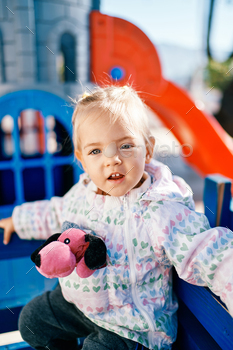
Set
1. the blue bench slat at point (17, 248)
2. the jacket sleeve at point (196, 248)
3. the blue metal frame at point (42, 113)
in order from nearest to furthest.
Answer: the jacket sleeve at point (196, 248) < the blue bench slat at point (17, 248) < the blue metal frame at point (42, 113)

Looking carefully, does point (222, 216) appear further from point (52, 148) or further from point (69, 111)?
point (52, 148)

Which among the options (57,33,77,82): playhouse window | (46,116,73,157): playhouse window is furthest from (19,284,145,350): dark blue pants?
(57,33,77,82): playhouse window

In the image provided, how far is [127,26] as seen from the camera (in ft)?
4.51

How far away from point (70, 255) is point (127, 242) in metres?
0.13

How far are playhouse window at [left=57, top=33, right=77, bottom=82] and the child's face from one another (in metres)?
0.87

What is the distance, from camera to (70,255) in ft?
1.41

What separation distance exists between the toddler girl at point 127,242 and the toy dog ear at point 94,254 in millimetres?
75

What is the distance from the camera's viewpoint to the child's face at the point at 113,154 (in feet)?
1.65

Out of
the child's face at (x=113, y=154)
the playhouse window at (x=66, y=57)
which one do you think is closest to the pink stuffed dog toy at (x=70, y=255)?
the child's face at (x=113, y=154)

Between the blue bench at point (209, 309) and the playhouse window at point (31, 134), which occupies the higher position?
the playhouse window at point (31, 134)

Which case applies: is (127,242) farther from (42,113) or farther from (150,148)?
(42,113)

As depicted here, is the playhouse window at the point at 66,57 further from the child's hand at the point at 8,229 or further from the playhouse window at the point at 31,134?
the child's hand at the point at 8,229

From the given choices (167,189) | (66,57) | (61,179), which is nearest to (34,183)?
(61,179)

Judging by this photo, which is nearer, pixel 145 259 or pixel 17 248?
pixel 145 259
